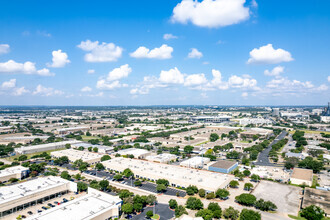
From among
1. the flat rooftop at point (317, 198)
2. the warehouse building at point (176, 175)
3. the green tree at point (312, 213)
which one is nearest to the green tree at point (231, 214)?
the warehouse building at point (176, 175)

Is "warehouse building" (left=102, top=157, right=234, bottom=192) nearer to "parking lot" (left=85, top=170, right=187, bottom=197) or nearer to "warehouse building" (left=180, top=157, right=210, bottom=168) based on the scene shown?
"parking lot" (left=85, top=170, right=187, bottom=197)

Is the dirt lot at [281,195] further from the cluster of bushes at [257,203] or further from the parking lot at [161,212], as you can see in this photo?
the parking lot at [161,212]

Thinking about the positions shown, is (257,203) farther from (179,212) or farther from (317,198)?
(179,212)

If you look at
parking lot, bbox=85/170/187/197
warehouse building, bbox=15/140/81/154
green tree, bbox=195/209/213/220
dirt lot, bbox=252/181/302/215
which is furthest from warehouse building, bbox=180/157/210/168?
warehouse building, bbox=15/140/81/154

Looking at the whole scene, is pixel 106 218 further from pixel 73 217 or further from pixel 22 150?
pixel 22 150

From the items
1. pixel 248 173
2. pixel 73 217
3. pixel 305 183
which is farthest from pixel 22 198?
pixel 305 183

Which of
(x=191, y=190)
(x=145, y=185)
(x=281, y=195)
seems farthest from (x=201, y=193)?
(x=281, y=195)
